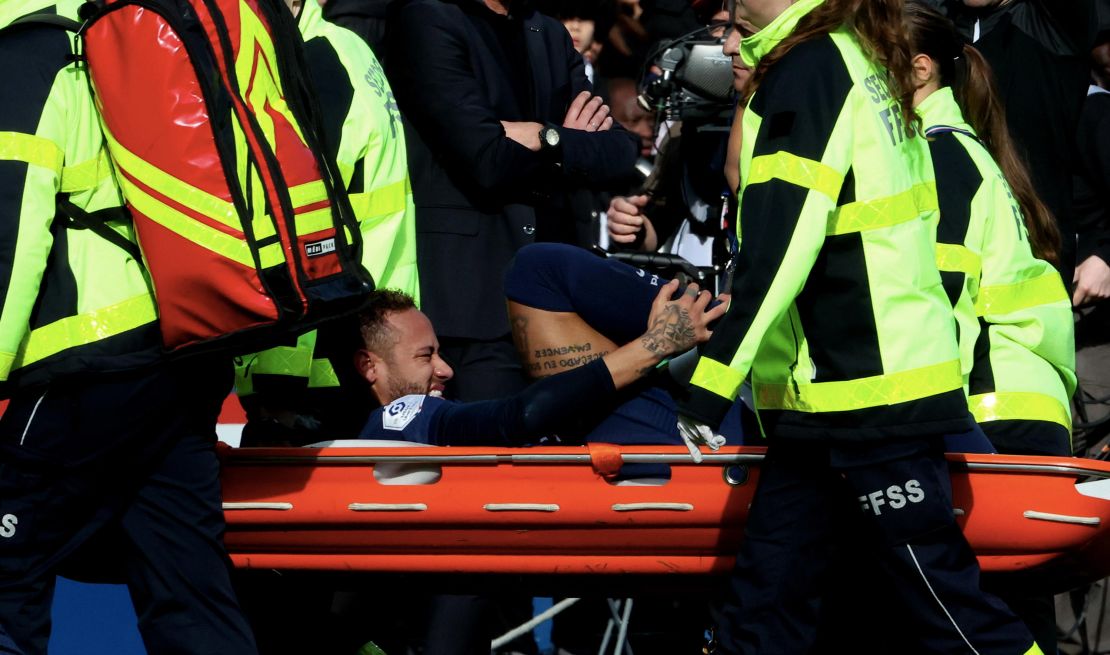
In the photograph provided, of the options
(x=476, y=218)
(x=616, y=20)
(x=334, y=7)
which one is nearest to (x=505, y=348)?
(x=476, y=218)

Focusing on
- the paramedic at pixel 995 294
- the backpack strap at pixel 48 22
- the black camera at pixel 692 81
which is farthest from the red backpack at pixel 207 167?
the black camera at pixel 692 81

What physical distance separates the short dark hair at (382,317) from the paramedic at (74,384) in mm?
802

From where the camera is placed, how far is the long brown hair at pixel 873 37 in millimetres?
3385

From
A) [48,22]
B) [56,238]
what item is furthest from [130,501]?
[48,22]

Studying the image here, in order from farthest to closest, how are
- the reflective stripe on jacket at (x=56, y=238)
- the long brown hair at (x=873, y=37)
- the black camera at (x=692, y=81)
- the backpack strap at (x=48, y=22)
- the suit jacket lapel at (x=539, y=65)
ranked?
the black camera at (x=692, y=81) → the suit jacket lapel at (x=539, y=65) → the long brown hair at (x=873, y=37) → the backpack strap at (x=48, y=22) → the reflective stripe on jacket at (x=56, y=238)

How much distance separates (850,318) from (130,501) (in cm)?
162

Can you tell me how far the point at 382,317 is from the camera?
14.1ft

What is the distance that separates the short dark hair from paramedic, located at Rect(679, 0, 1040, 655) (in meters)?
1.18

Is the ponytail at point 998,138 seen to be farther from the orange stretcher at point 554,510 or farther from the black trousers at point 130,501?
the black trousers at point 130,501

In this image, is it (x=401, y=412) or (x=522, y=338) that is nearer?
(x=522, y=338)

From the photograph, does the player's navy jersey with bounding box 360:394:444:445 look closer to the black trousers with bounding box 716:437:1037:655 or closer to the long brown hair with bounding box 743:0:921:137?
the black trousers with bounding box 716:437:1037:655

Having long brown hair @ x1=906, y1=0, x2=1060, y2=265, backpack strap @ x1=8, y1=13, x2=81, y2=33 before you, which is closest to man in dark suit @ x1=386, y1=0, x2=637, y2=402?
long brown hair @ x1=906, y1=0, x2=1060, y2=265

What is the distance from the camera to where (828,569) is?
354 centimetres

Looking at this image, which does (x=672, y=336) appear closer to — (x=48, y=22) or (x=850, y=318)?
(x=850, y=318)
